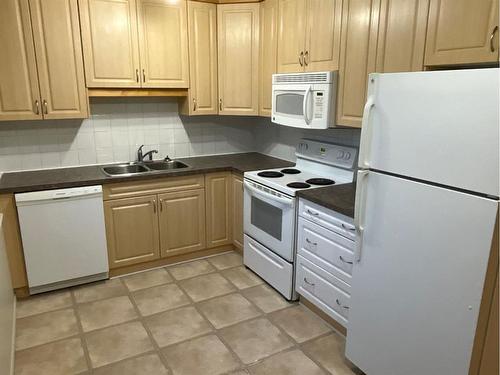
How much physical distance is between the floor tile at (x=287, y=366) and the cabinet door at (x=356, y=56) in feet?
4.97

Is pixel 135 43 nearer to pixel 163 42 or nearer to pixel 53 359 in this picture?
pixel 163 42

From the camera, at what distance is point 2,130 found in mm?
3082

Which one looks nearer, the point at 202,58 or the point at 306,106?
the point at 306,106

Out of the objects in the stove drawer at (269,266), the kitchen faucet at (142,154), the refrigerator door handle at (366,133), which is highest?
the refrigerator door handle at (366,133)

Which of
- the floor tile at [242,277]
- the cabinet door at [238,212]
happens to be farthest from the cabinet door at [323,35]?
the floor tile at [242,277]

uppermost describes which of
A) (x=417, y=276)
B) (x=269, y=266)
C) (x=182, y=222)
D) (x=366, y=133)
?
(x=366, y=133)

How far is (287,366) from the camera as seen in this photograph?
225 centimetres

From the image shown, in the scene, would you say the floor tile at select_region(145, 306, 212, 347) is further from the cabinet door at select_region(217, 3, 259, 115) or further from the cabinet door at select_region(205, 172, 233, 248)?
the cabinet door at select_region(217, 3, 259, 115)

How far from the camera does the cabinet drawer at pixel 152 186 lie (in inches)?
121

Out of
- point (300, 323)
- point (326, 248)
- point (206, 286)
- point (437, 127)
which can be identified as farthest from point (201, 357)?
point (437, 127)

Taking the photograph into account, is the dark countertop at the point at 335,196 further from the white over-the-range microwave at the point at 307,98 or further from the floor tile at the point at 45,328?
the floor tile at the point at 45,328

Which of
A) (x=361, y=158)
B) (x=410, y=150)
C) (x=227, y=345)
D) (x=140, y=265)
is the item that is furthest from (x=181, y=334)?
(x=410, y=150)

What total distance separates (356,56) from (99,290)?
2.61 metres

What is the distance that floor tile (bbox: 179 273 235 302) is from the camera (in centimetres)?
302
